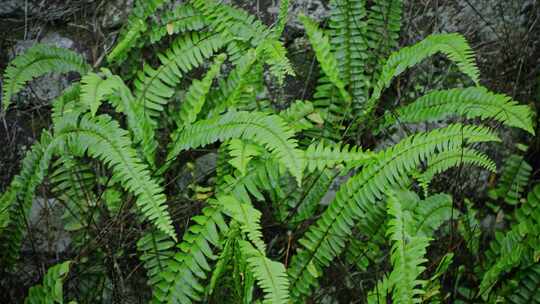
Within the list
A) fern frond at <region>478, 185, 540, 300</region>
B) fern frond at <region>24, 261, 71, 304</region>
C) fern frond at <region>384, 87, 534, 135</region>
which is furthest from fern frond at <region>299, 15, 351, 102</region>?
fern frond at <region>24, 261, 71, 304</region>

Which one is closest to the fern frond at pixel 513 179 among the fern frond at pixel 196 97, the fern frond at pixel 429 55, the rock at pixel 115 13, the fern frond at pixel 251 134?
the fern frond at pixel 429 55

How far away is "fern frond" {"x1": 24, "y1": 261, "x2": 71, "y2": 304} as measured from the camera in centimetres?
274

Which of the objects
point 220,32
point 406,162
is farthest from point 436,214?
point 220,32

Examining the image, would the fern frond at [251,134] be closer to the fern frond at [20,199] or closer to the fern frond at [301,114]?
the fern frond at [301,114]

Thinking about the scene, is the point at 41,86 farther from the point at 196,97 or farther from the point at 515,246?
the point at 515,246

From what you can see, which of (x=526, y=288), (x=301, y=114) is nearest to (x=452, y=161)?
(x=526, y=288)

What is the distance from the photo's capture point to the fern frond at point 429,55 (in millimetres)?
3130

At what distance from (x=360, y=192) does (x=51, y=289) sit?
5.78 ft

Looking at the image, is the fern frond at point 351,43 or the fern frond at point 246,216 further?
the fern frond at point 351,43

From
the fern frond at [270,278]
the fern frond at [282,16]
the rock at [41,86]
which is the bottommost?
the fern frond at [270,278]

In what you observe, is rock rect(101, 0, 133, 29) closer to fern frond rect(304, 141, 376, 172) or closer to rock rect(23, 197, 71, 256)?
rock rect(23, 197, 71, 256)

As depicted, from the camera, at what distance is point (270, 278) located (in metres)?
2.58

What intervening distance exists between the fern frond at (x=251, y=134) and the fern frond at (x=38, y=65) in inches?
34.7

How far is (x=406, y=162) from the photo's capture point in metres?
2.96
